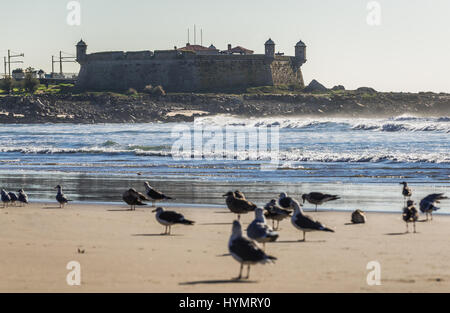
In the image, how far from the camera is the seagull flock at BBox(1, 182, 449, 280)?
23.7 feet

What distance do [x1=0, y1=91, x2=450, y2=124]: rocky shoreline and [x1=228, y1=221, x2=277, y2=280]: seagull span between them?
71.7m

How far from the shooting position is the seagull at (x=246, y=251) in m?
7.03

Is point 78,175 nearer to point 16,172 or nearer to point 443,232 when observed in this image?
point 16,172

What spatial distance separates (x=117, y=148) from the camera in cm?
3438

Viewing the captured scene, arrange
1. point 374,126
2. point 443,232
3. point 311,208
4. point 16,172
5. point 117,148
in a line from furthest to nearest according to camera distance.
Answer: point 374,126
point 117,148
point 16,172
point 311,208
point 443,232

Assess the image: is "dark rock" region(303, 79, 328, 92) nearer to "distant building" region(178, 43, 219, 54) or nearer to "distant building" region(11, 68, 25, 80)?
"distant building" region(178, 43, 219, 54)

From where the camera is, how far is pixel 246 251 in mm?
7129

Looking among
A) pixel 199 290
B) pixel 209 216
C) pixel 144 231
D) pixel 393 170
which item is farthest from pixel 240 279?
pixel 393 170

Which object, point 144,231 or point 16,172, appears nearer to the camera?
point 144,231

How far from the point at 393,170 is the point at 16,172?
1109cm

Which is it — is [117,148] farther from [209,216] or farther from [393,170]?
[209,216]

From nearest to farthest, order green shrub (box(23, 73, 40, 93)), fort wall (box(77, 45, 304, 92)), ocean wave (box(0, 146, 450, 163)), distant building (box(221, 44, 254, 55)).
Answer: ocean wave (box(0, 146, 450, 163))
fort wall (box(77, 45, 304, 92))
green shrub (box(23, 73, 40, 93))
distant building (box(221, 44, 254, 55))

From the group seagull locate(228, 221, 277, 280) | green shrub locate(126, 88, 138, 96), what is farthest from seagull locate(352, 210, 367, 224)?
green shrub locate(126, 88, 138, 96)
